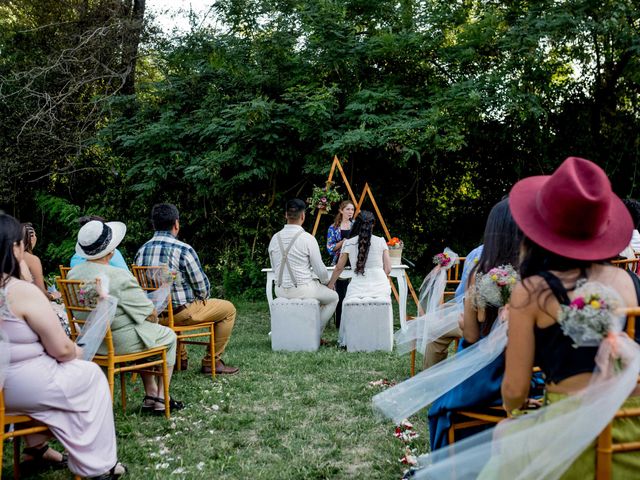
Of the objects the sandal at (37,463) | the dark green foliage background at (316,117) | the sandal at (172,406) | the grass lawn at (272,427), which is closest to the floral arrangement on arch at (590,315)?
the grass lawn at (272,427)

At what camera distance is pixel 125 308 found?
14.0 feet

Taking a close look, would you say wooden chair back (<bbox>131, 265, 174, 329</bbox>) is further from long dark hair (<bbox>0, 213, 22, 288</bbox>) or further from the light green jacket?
long dark hair (<bbox>0, 213, 22, 288</bbox>)

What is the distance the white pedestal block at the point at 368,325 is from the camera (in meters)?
6.70

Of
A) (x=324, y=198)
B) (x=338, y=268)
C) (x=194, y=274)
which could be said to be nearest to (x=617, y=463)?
(x=194, y=274)

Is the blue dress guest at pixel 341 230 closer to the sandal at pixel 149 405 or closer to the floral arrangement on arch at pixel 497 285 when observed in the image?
the sandal at pixel 149 405

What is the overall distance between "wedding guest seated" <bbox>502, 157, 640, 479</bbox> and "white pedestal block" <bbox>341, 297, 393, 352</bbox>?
4.70 meters

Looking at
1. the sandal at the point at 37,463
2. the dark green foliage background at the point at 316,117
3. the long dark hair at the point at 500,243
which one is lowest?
the sandal at the point at 37,463

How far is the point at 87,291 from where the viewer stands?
13.1 ft

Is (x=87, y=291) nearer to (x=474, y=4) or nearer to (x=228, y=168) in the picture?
(x=228, y=168)

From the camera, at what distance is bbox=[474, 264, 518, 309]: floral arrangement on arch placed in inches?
107

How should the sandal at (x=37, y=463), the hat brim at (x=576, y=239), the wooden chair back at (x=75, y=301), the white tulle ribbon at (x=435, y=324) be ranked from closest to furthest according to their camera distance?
1. the hat brim at (x=576, y=239)
2. the sandal at (x=37, y=463)
3. the white tulle ribbon at (x=435, y=324)
4. the wooden chair back at (x=75, y=301)

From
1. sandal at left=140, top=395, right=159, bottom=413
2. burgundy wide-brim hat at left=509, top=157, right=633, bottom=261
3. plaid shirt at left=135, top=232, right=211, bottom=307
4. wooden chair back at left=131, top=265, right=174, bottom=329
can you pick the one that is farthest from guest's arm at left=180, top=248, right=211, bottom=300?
burgundy wide-brim hat at left=509, top=157, right=633, bottom=261

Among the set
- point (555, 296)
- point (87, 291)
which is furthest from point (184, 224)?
point (555, 296)

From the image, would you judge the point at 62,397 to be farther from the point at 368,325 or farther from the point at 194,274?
the point at 368,325
